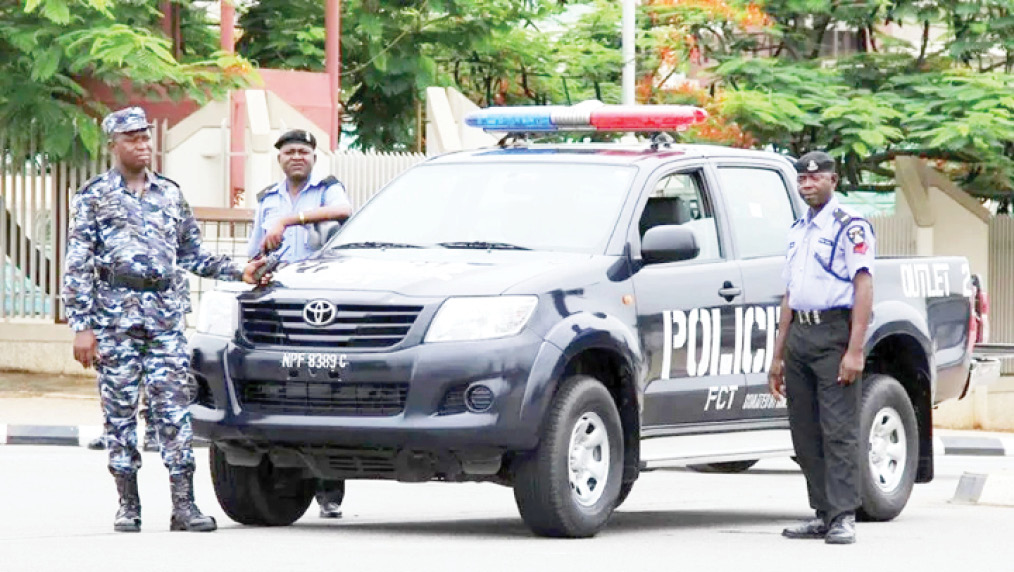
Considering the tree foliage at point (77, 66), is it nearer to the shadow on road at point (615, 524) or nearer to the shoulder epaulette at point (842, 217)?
the shadow on road at point (615, 524)

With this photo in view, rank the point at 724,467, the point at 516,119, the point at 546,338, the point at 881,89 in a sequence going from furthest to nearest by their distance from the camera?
the point at 881,89 < the point at 724,467 < the point at 516,119 < the point at 546,338

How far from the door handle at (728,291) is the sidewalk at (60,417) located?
7707 millimetres

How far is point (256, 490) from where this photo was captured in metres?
11.5

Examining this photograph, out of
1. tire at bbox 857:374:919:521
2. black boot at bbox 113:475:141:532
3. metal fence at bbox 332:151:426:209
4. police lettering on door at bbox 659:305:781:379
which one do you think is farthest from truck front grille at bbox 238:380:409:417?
metal fence at bbox 332:151:426:209

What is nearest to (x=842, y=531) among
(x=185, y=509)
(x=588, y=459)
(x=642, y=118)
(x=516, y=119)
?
(x=588, y=459)

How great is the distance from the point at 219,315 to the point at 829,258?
2.75 meters

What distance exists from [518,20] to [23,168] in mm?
6691

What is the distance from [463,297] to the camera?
1066cm

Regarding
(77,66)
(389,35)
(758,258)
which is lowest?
(758,258)

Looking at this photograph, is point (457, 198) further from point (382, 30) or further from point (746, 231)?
point (382, 30)

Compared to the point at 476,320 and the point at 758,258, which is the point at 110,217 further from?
the point at 758,258

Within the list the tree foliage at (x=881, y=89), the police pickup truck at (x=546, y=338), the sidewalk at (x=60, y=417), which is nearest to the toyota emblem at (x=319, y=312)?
the police pickup truck at (x=546, y=338)

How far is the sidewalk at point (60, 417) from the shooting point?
1864 centimetres

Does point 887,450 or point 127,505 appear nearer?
point 127,505
